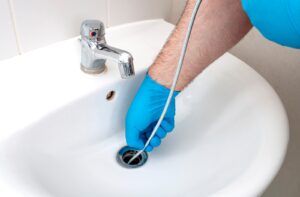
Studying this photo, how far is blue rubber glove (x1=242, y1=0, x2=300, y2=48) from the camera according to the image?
375 mm

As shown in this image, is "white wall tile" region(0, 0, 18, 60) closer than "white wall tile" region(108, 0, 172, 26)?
Yes

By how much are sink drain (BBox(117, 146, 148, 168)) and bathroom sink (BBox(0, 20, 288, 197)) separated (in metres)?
0.01

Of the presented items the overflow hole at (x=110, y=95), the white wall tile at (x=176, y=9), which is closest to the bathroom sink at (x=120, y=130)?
the overflow hole at (x=110, y=95)

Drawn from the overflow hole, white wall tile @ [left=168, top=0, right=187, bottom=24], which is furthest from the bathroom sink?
white wall tile @ [left=168, top=0, right=187, bottom=24]

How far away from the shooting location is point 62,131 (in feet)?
1.85

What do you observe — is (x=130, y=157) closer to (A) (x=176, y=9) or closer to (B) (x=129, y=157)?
(B) (x=129, y=157)

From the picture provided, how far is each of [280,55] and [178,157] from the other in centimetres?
32

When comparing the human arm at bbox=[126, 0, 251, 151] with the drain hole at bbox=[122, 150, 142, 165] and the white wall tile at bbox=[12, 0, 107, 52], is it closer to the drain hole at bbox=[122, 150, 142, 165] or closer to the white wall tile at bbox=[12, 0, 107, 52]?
the drain hole at bbox=[122, 150, 142, 165]

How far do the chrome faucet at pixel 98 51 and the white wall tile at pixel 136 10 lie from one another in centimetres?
14

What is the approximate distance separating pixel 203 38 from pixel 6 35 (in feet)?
1.08

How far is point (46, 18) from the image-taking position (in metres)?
0.59

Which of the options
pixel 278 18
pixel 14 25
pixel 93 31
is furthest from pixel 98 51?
pixel 278 18

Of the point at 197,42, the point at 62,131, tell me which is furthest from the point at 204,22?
the point at 62,131

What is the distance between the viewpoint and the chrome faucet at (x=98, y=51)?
1.71ft
